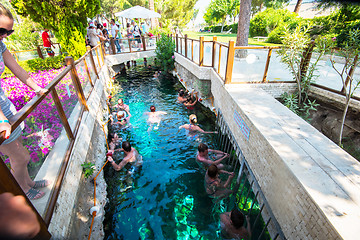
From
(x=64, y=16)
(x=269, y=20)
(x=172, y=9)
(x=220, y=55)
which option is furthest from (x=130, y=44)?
(x=172, y=9)

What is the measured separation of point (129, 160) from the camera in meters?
5.19

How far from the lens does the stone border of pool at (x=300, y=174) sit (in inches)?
77.2

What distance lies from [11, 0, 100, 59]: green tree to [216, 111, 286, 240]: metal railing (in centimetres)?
885

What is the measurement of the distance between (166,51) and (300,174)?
13690 mm

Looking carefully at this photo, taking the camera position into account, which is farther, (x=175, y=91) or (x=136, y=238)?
(x=175, y=91)

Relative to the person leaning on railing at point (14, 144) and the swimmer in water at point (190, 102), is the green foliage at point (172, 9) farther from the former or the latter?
the person leaning on railing at point (14, 144)

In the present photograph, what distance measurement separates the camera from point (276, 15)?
20.9 meters

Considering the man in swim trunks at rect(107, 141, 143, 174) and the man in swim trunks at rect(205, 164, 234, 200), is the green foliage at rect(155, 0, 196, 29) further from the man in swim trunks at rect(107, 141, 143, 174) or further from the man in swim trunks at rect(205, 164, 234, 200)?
the man in swim trunks at rect(205, 164, 234, 200)

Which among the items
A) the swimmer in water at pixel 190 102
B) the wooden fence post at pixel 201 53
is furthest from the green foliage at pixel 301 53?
the swimmer in water at pixel 190 102

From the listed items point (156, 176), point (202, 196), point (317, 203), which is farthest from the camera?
point (156, 176)

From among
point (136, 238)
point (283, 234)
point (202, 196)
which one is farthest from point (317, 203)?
point (136, 238)

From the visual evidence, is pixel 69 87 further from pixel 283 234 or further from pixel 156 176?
pixel 283 234

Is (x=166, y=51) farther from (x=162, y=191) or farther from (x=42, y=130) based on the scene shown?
(x=42, y=130)

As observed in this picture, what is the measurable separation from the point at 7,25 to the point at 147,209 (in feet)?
13.3
